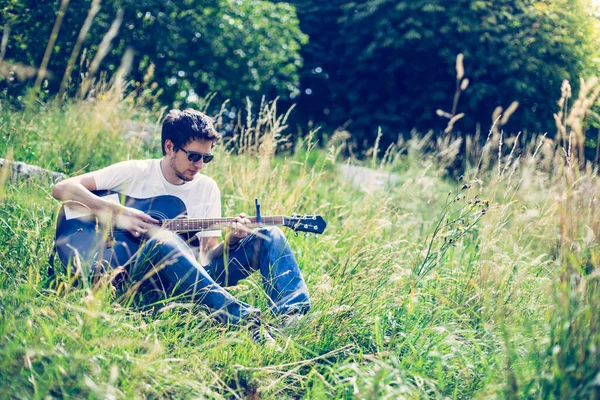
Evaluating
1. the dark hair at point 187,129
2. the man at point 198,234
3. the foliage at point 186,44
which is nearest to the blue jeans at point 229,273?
the man at point 198,234

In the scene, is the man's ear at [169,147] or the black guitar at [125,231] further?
the man's ear at [169,147]

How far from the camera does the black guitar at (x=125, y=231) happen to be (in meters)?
2.58

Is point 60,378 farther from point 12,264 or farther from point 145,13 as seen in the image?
point 145,13

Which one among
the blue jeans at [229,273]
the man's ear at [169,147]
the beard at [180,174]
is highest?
the man's ear at [169,147]

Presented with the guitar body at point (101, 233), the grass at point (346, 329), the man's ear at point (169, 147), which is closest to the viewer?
the grass at point (346, 329)

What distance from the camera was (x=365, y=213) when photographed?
395 cm

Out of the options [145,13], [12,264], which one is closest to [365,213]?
[12,264]

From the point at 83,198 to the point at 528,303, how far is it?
90.6 inches

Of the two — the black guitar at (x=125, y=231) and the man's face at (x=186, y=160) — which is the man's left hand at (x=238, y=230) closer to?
the black guitar at (x=125, y=231)

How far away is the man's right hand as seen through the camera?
2678 mm

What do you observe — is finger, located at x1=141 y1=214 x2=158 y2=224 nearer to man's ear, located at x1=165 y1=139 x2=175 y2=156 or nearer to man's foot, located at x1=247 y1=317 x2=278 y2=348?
man's ear, located at x1=165 y1=139 x2=175 y2=156

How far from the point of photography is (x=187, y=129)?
114 inches

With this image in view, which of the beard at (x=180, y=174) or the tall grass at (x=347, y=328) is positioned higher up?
the beard at (x=180, y=174)

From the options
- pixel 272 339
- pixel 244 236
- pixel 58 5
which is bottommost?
pixel 272 339
